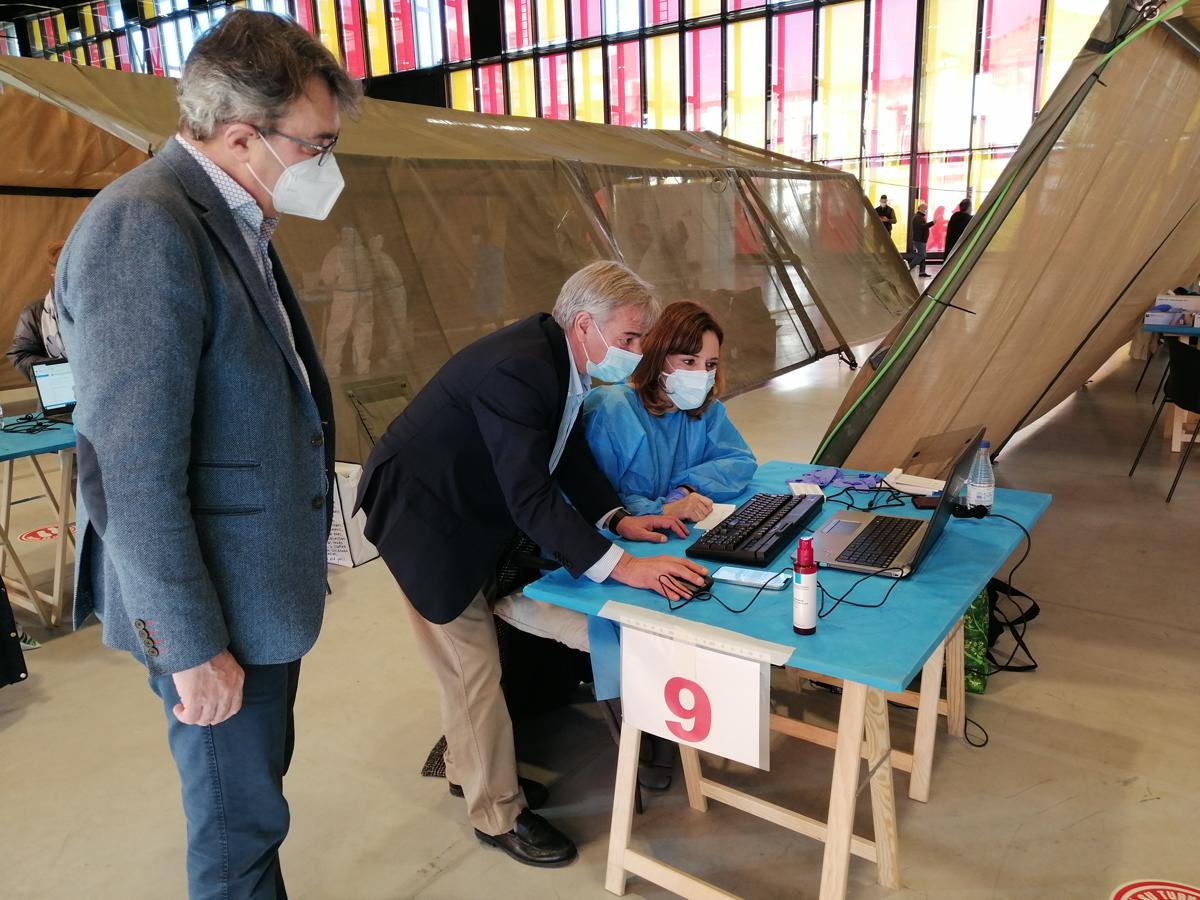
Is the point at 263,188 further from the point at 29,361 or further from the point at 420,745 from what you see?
the point at 29,361

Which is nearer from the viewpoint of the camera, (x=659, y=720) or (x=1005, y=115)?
(x=659, y=720)

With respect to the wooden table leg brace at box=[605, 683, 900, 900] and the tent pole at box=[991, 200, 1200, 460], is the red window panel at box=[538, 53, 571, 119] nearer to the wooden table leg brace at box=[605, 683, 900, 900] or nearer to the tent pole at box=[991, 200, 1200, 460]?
the tent pole at box=[991, 200, 1200, 460]

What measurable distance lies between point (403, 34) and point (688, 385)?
57.8 feet

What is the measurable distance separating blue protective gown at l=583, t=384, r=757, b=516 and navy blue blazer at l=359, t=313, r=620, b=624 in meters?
0.43

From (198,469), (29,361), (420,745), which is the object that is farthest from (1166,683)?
(29,361)

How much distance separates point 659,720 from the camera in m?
1.59

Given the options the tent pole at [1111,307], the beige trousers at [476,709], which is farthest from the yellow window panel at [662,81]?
the beige trousers at [476,709]

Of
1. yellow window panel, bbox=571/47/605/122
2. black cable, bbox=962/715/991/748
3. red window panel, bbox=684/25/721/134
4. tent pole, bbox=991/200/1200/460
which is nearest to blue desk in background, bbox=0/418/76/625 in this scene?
black cable, bbox=962/715/991/748

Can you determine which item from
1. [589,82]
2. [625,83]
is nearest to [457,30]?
[589,82]

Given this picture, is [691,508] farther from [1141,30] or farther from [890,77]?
[890,77]

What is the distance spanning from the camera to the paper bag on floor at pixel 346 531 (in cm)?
323

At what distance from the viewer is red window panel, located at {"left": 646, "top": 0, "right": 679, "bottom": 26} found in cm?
1426

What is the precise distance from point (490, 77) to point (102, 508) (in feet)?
56.9

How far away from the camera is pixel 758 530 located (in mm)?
1904
